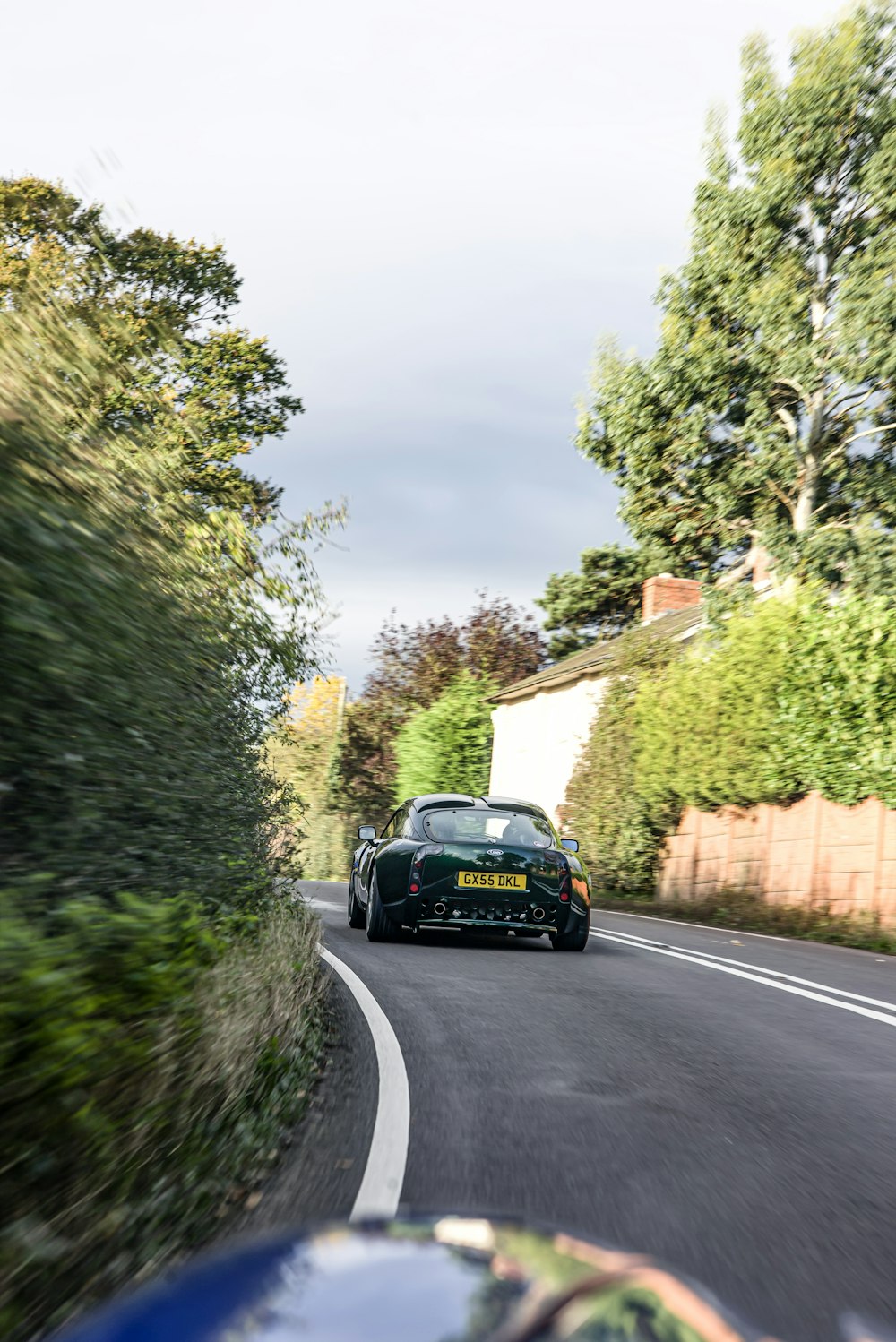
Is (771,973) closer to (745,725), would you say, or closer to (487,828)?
(487,828)

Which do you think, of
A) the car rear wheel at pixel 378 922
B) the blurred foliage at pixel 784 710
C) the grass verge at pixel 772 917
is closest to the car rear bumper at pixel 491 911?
the car rear wheel at pixel 378 922

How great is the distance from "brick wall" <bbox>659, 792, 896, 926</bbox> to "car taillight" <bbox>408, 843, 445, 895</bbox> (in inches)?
283

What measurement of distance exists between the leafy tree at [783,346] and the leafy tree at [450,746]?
12.9 m

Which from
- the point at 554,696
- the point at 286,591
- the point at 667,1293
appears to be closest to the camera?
the point at 667,1293

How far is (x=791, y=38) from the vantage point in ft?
92.0

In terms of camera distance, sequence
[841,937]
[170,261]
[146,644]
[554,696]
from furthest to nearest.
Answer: [554,696] → [170,261] → [841,937] → [146,644]

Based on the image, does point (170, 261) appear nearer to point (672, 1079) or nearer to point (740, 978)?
point (740, 978)

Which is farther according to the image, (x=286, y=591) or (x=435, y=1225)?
(x=286, y=591)

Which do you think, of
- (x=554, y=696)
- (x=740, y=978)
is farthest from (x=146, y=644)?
(x=554, y=696)

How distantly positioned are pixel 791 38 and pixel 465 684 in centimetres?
2168

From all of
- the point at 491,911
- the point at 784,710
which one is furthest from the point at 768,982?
the point at 784,710

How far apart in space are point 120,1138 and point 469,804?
33.1 ft

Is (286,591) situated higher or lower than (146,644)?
higher

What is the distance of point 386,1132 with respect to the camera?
5484 millimetres
